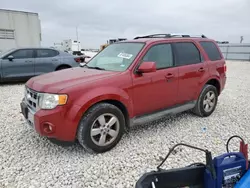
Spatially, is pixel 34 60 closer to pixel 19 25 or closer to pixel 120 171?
pixel 120 171

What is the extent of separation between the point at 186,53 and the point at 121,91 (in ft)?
5.93

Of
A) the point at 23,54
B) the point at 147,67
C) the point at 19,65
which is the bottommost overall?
the point at 147,67

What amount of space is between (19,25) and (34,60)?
10.6 m

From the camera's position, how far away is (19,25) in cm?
Answer: 1675

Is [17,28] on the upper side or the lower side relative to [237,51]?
upper

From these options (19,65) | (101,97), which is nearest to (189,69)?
(101,97)

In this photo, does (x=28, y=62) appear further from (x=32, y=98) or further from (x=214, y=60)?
(x=214, y=60)

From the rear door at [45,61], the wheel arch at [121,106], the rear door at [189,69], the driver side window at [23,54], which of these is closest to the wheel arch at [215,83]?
the rear door at [189,69]

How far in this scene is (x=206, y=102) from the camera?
182 inches

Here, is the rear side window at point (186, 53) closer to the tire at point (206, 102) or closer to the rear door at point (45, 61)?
the tire at point (206, 102)

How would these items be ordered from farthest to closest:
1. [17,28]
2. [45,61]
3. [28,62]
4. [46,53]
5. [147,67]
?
[17,28] → [46,53] → [45,61] → [28,62] → [147,67]

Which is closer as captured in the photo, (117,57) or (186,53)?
(117,57)

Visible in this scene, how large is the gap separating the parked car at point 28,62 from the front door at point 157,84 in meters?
5.81

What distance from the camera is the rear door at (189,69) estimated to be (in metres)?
3.99
